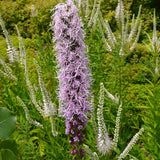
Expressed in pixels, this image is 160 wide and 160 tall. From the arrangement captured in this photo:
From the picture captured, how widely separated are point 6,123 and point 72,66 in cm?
118

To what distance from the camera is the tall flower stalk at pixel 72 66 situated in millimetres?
1590

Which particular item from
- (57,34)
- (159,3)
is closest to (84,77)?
(57,34)

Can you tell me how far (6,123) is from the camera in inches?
20.0

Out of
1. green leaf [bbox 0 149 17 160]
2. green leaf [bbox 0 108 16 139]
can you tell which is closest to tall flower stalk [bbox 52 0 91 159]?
green leaf [bbox 0 108 16 139]

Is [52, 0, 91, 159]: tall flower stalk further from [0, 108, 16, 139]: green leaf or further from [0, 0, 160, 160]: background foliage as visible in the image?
[0, 108, 16, 139]: green leaf

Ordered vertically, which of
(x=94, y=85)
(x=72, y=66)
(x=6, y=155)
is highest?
(x=6, y=155)

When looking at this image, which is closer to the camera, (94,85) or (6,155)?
(6,155)

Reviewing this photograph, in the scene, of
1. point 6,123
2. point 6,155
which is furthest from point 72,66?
point 6,155

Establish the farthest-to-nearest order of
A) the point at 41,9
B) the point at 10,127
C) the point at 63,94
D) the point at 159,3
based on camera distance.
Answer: the point at 159,3 → the point at 41,9 → the point at 63,94 → the point at 10,127

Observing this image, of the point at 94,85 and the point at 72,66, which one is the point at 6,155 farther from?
the point at 94,85

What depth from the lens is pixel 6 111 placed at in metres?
0.52

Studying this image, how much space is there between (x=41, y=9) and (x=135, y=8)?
11.1 ft

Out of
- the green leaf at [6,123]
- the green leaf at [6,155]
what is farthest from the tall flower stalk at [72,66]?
the green leaf at [6,155]

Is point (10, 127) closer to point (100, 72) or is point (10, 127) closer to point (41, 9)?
point (100, 72)
